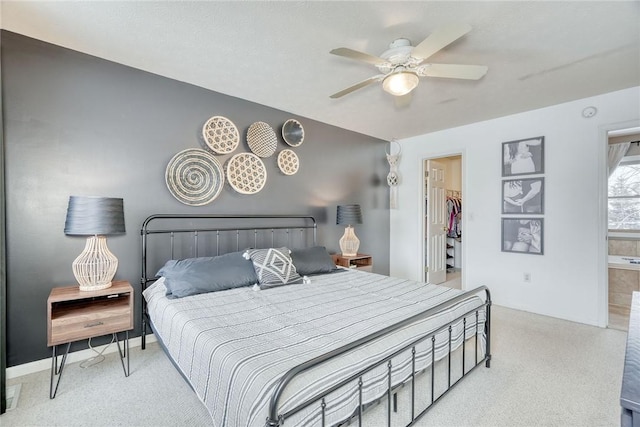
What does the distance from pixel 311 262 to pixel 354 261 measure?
114cm

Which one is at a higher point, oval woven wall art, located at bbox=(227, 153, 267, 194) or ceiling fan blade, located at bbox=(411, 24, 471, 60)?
ceiling fan blade, located at bbox=(411, 24, 471, 60)

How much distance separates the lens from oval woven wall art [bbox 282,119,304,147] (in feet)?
12.4

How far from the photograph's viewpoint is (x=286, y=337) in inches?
63.2

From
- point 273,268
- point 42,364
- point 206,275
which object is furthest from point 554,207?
point 42,364

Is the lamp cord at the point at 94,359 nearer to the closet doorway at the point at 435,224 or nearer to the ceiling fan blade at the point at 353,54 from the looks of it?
the ceiling fan blade at the point at 353,54

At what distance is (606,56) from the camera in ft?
8.15

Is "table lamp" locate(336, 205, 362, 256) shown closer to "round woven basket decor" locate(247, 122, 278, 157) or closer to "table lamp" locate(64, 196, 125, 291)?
"round woven basket decor" locate(247, 122, 278, 157)

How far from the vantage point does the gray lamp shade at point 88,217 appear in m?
2.14

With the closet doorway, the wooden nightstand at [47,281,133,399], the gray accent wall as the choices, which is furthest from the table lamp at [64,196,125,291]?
the closet doorway

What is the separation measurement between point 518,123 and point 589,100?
27.9 inches

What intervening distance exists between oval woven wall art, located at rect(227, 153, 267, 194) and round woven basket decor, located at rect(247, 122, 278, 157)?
10 cm

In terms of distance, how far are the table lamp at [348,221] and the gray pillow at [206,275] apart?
1692 mm

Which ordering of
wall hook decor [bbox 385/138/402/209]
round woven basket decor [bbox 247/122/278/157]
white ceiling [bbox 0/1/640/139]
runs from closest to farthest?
white ceiling [bbox 0/1/640/139]
round woven basket decor [bbox 247/122/278/157]
wall hook decor [bbox 385/138/402/209]

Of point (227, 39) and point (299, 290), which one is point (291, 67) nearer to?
point (227, 39)
